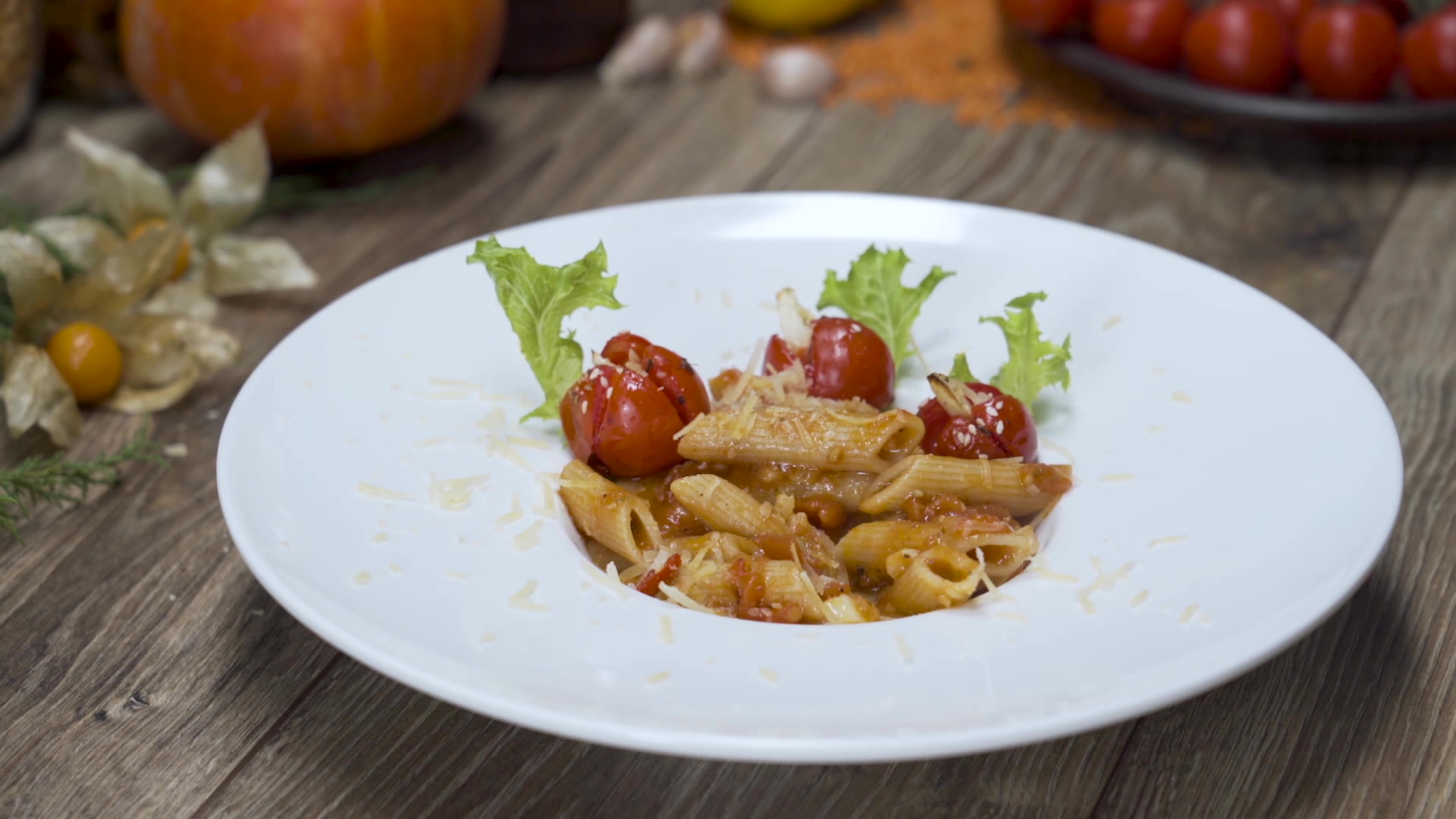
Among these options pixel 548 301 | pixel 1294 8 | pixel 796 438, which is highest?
pixel 548 301

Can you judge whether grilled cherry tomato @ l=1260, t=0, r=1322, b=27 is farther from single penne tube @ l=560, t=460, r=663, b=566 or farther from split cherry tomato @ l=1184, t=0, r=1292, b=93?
single penne tube @ l=560, t=460, r=663, b=566

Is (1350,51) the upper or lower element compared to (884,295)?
lower

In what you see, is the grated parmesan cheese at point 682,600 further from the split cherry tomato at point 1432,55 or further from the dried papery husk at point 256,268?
the split cherry tomato at point 1432,55

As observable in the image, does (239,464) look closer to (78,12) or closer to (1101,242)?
(1101,242)

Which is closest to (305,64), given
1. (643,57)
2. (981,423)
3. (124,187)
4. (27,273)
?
(124,187)

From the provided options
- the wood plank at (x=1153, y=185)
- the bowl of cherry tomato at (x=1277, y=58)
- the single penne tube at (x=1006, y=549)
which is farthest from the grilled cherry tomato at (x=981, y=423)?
the bowl of cherry tomato at (x=1277, y=58)

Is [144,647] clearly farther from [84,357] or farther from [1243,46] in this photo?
[1243,46]
